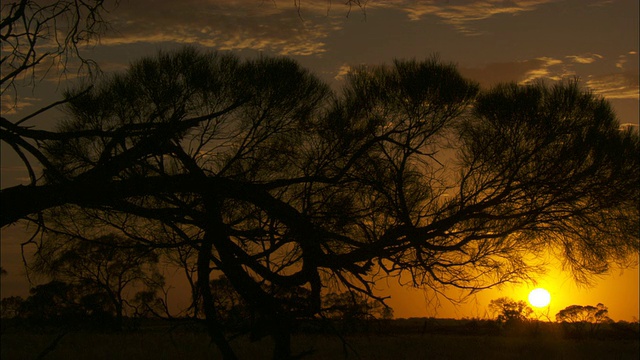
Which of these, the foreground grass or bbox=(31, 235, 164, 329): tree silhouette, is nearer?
bbox=(31, 235, 164, 329): tree silhouette

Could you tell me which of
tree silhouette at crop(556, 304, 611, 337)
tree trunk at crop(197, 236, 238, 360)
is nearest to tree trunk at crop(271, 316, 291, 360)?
tree trunk at crop(197, 236, 238, 360)

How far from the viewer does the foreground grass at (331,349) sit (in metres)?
12.8

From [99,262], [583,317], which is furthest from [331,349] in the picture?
[583,317]

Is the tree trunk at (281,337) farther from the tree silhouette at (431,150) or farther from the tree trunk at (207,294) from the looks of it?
the tree silhouette at (431,150)

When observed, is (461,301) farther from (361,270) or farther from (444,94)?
(444,94)

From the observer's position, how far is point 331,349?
14.2m

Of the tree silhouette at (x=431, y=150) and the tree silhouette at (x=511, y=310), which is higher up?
the tree silhouette at (x=431, y=150)

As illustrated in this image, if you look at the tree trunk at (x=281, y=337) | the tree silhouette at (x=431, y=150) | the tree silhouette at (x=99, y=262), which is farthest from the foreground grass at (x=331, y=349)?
the tree trunk at (x=281, y=337)

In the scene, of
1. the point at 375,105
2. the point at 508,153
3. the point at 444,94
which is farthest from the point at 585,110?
the point at 375,105

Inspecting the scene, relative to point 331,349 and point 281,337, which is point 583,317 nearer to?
point 331,349

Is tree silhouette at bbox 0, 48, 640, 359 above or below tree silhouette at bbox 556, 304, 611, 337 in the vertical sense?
above

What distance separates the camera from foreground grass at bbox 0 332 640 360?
12.8 m

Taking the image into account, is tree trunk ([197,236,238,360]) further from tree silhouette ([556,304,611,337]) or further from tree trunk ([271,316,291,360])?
tree silhouette ([556,304,611,337])

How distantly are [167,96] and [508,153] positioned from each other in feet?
16.0
